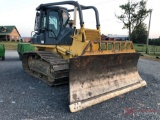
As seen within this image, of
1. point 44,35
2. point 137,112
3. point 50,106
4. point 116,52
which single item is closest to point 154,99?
point 137,112

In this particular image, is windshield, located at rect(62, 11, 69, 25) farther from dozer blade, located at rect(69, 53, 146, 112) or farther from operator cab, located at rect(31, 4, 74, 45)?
dozer blade, located at rect(69, 53, 146, 112)

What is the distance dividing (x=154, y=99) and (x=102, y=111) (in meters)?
1.86

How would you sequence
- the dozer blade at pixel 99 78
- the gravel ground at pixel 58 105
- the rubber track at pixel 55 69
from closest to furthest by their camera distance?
the gravel ground at pixel 58 105, the dozer blade at pixel 99 78, the rubber track at pixel 55 69

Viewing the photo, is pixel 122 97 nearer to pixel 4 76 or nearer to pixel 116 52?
pixel 116 52

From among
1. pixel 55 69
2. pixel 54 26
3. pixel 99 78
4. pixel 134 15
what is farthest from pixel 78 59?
pixel 134 15

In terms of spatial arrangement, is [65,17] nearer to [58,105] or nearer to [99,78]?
[99,78]

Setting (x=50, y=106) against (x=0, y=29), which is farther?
(x=0, y=29)

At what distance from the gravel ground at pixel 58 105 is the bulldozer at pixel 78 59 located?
0.78ft

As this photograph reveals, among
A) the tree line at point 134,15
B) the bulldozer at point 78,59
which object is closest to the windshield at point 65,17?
the bulldozer at point 78,59

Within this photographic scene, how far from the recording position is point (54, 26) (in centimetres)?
770

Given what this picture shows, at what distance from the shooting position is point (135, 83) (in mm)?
7125

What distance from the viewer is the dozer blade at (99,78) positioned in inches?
207

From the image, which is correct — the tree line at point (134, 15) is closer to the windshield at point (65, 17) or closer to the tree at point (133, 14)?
the tree at point (133, 14)

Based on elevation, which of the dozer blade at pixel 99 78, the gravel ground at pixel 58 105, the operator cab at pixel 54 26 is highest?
the operator cab at pixel 54 26
